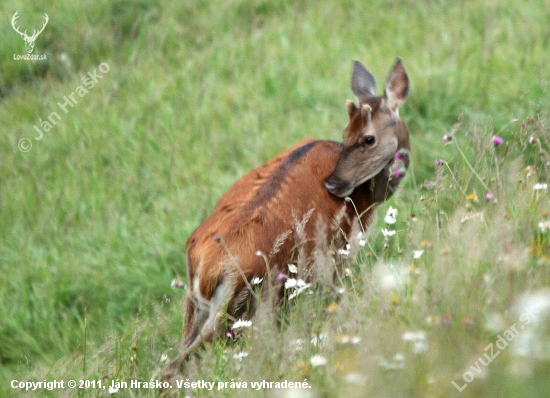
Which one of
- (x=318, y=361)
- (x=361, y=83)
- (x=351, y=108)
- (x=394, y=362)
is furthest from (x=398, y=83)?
(x=394, y=362)

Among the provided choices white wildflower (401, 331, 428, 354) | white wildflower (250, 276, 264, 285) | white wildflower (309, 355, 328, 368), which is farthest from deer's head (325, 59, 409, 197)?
white wildflower (401, 331, 428, 354)

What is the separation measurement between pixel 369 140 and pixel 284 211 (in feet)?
3.02

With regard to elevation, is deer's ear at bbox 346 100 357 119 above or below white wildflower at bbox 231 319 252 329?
above

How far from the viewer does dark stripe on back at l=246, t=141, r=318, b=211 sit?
430cm

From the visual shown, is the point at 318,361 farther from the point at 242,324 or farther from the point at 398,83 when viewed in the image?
the point at 398,83

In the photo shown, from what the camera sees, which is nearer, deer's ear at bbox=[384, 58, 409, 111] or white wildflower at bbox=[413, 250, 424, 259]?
white wildflower at bbox=[413, 250, 424, 259]

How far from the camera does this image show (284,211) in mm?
4289

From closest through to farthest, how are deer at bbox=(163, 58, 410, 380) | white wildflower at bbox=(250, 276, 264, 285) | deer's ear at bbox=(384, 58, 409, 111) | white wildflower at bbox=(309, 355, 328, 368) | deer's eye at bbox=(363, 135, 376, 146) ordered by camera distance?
1. white wildflower at bbox=(309, 355, 328, 368)
2. white wildflower at bbox=(250, 276, 264, 285)
3. deer at bbox=(163, 58, 410, 380)
4. deer's eye at bbox=(363, 135, 376, 146)
5. deer's ear at bbox=(384, 58, 409, 111)

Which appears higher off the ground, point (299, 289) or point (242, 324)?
point (299, 289)

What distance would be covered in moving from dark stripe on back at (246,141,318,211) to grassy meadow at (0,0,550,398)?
1.91 ft

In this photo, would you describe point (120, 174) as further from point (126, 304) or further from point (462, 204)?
point (462, 204)

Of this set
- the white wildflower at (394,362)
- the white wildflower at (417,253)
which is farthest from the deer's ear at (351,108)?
the white wildflower at (394,362)

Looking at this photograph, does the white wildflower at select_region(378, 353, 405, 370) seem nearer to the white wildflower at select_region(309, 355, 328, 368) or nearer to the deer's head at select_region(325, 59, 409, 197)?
the white wildflower at select_region(309, 355, 328, 368)

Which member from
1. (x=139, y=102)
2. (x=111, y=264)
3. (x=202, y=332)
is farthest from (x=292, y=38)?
(x=202, y=332)
